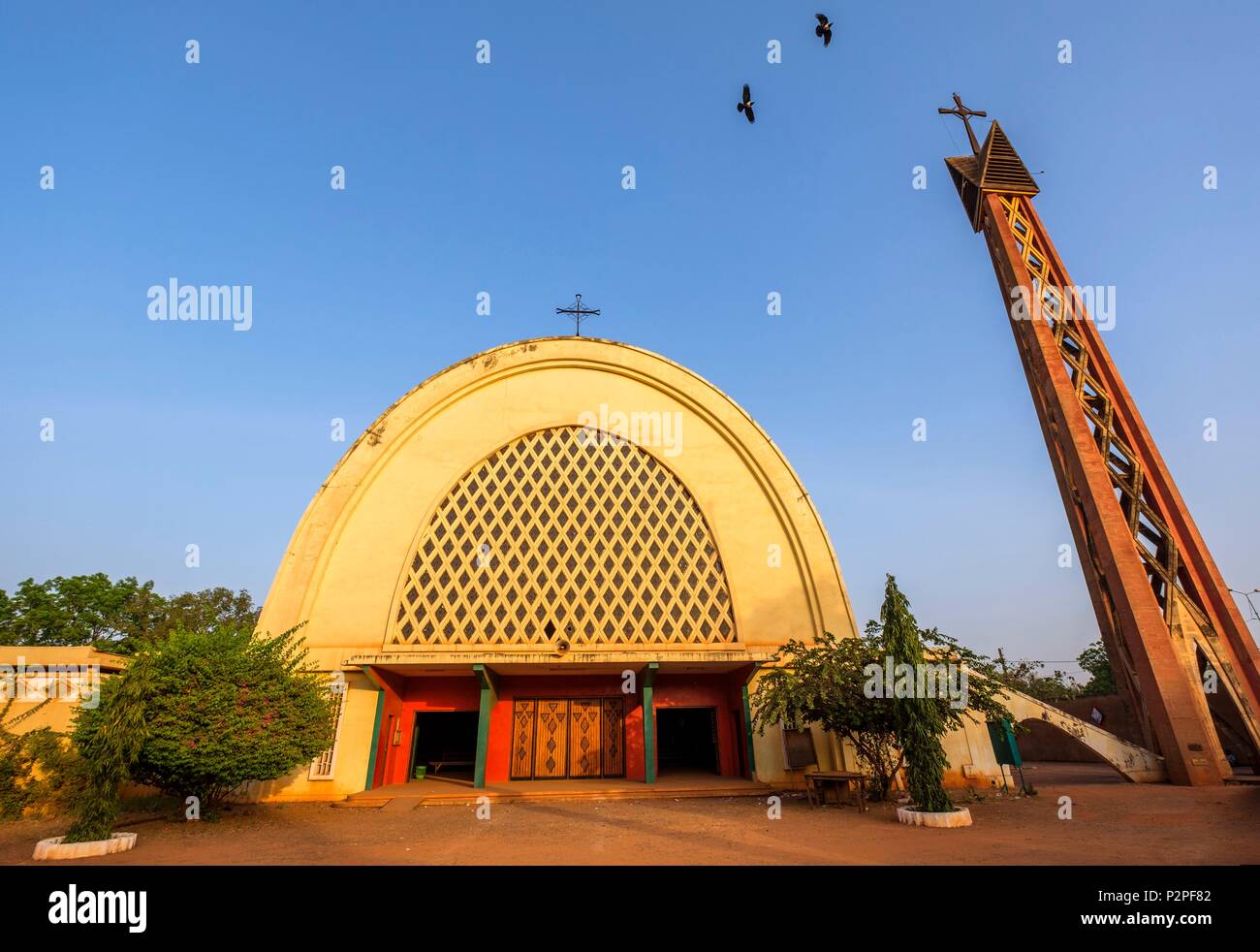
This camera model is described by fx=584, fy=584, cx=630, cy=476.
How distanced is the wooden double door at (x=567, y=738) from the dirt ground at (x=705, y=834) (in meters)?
3.55

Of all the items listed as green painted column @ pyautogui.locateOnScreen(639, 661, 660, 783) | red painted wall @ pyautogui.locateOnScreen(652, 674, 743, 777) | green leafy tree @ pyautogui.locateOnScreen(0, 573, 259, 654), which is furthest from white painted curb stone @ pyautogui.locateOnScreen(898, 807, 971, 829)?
green leafy tree @ pyautogui.locateOnScreen(0, 573, 259, 654)

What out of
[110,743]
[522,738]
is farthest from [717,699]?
[110,743]

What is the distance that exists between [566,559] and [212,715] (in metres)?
8.50

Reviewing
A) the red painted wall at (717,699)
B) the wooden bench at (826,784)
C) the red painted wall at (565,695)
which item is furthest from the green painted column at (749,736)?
the wooden bench at (826,784)

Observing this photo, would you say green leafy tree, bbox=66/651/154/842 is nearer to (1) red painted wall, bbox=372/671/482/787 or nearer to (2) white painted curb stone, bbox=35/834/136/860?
(2) white painted curb stone, bbox=35/834/136/860

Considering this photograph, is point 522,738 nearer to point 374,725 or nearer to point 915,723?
point 374,725

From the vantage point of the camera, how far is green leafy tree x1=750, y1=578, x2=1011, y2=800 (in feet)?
38.8

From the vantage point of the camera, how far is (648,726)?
14875mm

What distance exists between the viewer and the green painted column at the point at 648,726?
14562mm

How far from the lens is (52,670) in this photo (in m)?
12.6

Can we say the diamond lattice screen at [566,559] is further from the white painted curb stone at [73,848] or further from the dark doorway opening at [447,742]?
the white painted curb stone at [73,848]
